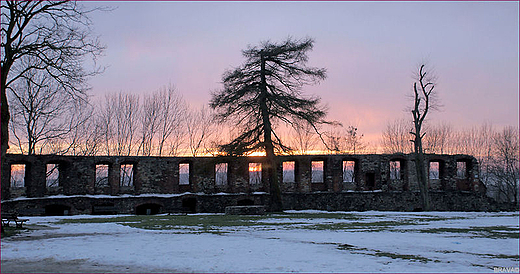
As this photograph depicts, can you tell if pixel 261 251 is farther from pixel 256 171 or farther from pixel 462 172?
pixel 256 171

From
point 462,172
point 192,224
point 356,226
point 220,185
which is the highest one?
point 462,172

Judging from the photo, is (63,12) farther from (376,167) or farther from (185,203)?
(376,167)

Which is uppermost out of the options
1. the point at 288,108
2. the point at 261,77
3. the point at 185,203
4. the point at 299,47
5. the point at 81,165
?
the point at 299,47

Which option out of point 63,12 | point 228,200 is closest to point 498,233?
point 63,12

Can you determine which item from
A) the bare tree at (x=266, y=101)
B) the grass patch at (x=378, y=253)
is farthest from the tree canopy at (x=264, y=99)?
the grass patch at (x=378, y=253)

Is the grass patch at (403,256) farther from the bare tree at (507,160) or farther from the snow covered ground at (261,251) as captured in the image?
Result: the bare tree at (507,160)

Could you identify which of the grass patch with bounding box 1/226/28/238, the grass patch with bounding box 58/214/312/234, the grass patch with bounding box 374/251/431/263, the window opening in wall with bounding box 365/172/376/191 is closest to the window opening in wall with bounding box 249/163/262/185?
the window opening in wall with bounding box 365/172/376/191

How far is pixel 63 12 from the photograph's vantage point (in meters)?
13.8

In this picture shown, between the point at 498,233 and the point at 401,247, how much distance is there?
4.94 meters

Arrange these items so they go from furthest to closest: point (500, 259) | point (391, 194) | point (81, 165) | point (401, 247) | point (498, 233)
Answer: point (391, 194) < point (81, 165) < point (498, 233) < point (401, 247) < point (500, 259)

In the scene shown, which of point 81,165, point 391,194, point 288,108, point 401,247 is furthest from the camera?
point 391,194

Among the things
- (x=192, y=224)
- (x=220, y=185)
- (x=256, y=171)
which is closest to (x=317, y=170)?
(x=256, y=171)

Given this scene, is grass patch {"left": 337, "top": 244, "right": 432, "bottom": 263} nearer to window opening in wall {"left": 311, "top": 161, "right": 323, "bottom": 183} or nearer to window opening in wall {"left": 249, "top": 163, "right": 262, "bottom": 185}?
window opening in wall {"left": 249, "top": 163, "right": 262, "bottom": 185}

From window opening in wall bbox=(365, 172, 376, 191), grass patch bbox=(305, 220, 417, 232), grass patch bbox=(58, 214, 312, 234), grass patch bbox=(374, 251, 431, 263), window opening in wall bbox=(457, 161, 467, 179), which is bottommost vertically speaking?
grass patch bbox=(58, 214, 312, 234)
